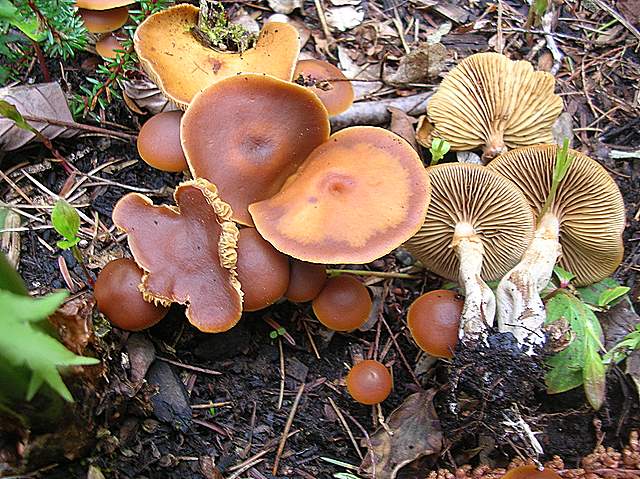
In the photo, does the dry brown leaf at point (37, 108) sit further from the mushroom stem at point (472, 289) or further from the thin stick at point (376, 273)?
the mushroom stem at point (472, 289)

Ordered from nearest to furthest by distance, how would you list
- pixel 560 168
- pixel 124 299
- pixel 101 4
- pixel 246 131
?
pixel 124 299 < pixel 560 168 < pixel 246 131 < pixel 101 4

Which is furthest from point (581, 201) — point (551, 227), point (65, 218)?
point (65, 218)

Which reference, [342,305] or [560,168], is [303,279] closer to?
[342,305]

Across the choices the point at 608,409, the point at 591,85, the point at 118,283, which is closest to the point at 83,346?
the point at 118,283

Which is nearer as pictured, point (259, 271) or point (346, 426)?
point (259, 271)

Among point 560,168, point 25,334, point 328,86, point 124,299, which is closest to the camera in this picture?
point 25,334

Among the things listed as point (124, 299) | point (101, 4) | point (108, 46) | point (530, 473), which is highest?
point (101, 4)
